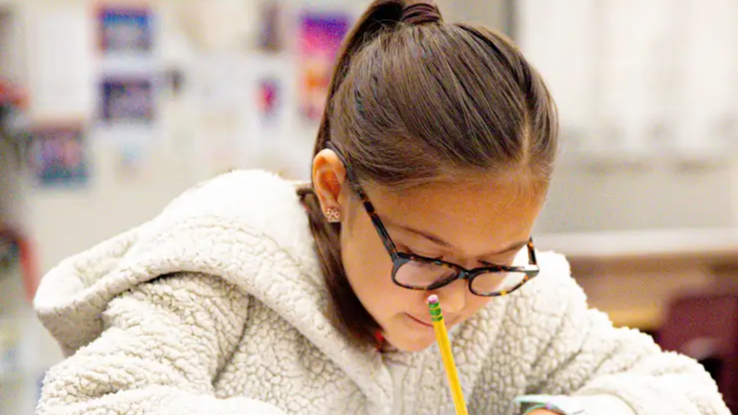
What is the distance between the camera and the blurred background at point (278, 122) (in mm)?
2066

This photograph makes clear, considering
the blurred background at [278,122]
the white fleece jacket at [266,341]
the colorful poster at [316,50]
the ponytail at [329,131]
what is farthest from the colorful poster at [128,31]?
the ponytail at [329,131]

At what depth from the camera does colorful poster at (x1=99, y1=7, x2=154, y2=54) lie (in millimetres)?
2180

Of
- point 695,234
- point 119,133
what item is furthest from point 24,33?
point 695,234

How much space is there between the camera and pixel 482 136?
2.18 ft

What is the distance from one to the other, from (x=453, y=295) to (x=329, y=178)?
0.16m

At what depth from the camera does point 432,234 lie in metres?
0.69

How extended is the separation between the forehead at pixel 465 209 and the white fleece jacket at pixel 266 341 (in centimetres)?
16

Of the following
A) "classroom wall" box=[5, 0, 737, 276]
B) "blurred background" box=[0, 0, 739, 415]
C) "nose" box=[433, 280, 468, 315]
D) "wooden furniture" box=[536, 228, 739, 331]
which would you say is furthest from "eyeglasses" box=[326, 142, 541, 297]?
"wooden furniture" box=[536, 228, 739, 331]

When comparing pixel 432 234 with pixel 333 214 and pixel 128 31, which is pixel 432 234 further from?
pixel 128 31

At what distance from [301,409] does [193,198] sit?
0.24 m

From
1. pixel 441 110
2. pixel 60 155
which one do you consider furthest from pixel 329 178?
pixel 60 155

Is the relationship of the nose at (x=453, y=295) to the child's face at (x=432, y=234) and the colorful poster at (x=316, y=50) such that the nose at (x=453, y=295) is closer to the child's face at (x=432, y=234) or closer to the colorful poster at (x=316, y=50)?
the child's face at (x=432, y=234)

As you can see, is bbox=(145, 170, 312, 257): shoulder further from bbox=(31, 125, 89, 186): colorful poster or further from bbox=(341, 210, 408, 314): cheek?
bbox=(31, 125, 89, 186): colorful poster

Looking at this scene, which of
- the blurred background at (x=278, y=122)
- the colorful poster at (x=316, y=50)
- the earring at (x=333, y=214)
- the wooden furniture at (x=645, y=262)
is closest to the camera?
the earring at (x=333, y=214)
